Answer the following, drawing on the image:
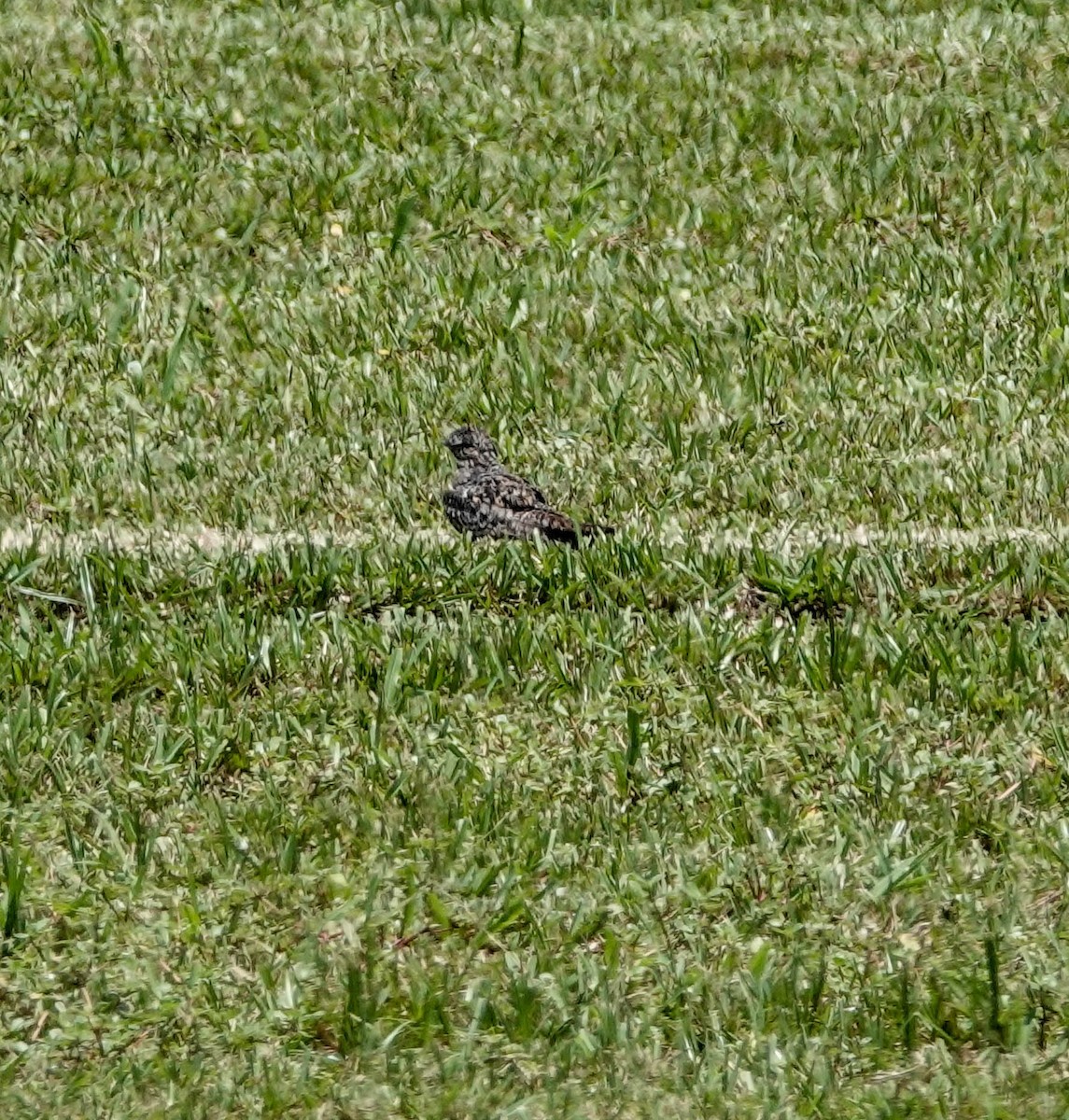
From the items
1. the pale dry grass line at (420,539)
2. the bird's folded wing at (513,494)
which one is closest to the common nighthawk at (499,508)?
the bird's folded wing at (513,494)

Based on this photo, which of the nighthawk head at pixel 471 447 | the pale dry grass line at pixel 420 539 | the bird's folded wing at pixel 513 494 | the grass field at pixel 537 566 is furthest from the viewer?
the nighthawk head at pixel 471 447

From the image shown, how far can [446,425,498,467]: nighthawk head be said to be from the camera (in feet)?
21.5

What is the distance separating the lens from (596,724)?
16.8 feet

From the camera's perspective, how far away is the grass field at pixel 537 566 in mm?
3895

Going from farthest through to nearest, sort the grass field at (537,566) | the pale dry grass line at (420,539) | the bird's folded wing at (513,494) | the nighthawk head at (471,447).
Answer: the nighthawk head at (471,447)
the bird's folded wing at (513,494)
the pale dry grass line at (420,539)
the grass field at (537,566)

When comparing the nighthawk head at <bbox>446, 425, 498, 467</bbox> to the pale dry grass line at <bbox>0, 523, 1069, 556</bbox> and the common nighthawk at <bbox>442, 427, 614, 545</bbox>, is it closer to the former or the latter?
Answer: the common nighthawk at <bbox>442, 427, 614, 545</bbox>

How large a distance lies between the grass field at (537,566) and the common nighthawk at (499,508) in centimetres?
14

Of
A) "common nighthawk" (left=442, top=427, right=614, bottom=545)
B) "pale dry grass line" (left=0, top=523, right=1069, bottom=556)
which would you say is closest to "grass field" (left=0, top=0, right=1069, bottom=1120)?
"pale dry grass line" (left=0, top=523, right=1069, bottom=556)

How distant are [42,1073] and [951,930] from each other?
6.44 feet

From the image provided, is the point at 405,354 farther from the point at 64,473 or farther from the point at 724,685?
the point at 724,685

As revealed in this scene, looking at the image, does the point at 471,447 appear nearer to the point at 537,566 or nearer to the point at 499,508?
the point at 499,508

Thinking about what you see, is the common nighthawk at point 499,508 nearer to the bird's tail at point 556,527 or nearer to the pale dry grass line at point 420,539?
the bird's tail at point 556,527

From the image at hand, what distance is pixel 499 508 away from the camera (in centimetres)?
620

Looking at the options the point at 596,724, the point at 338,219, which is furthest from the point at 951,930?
the point at 338,219
